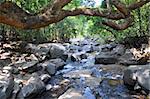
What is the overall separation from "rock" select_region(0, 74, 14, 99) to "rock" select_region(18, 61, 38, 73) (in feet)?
10.2

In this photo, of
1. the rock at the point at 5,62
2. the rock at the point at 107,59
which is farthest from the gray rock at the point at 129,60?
the rock at the point at 5,62

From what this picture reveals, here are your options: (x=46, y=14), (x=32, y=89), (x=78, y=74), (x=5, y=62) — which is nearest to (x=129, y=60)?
(x=78, y=74)

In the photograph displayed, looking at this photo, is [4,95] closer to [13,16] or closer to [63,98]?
[63,98]

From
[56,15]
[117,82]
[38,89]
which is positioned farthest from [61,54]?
[56,15]

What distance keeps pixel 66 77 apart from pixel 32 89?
12.7ft

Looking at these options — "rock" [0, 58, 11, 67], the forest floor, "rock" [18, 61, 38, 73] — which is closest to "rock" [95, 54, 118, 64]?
the forest floor

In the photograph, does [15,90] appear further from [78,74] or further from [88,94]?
[78,74]

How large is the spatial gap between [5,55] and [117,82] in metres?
6.57

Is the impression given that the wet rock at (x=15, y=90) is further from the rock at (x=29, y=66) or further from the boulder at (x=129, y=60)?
the boulder at (x=129, y=60)

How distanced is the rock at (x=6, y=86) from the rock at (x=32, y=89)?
549mm

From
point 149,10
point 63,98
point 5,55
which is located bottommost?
point 63,98

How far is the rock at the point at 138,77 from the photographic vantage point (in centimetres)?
949

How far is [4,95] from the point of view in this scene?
27.8ft

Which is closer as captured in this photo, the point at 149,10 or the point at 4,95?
the point at 4,95
